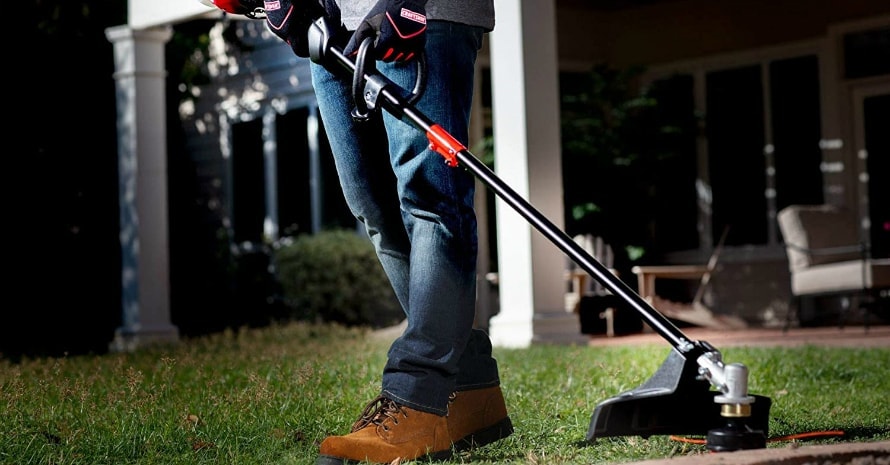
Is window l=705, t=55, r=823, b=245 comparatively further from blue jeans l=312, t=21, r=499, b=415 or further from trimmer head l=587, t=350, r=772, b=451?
trimmer head l=587, t=350, r=772, b=451

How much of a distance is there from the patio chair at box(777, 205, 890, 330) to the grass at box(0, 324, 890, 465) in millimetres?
3774

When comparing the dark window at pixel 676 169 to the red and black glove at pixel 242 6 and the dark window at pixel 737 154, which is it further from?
the red and black glove at pixel 242 6

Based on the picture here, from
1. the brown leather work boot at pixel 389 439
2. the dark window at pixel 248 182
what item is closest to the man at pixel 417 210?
the brown leather work boot at pixel 389 439

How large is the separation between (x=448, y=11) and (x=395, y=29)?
0.78 ft

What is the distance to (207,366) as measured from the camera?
18.7ft

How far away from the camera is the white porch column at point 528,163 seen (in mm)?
7523

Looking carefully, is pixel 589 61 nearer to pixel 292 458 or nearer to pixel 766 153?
pixel 766 153

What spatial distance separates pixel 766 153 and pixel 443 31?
33.1 ft

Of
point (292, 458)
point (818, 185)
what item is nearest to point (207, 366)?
point (292, 458)

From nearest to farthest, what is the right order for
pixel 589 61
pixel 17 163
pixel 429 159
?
pixel 429 159 → pixel 17 163 → pixel 589 61

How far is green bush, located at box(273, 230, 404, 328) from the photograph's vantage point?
1132cm

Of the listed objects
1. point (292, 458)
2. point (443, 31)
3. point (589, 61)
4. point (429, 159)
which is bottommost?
point (292, 458)

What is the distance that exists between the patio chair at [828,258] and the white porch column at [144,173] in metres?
4.94

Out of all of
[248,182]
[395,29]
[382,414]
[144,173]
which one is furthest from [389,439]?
[248,182]
